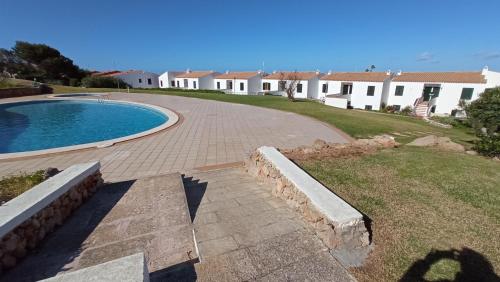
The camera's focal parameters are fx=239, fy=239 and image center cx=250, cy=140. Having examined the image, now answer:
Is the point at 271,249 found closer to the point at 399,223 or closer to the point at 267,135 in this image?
the point at 399,223

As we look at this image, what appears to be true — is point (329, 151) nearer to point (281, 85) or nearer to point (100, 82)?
point (281, 85)

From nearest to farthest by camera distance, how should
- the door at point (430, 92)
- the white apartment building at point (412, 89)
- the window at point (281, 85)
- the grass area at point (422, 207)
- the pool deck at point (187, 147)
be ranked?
1. the grass area at point (422, 207)
2. the pool deck at point (187, 147)
3. the white apartment building at point (412, 89)
4. the door at point (430, 92)
5. the window at point (281, 85)

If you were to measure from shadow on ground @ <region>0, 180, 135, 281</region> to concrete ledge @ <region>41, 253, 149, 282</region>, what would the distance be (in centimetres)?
96

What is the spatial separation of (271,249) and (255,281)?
1.60 ft

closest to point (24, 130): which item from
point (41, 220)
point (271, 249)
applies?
point (41, 220)

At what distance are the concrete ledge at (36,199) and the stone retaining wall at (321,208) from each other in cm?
333

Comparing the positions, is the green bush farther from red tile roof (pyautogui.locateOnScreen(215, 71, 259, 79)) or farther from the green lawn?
the green lawn

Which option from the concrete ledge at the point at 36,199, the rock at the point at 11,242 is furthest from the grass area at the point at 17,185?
the rock at the point at 11,242

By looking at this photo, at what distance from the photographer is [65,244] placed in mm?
2957

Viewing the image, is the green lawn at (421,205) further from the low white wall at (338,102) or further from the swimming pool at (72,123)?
the low white wall at (338,102)

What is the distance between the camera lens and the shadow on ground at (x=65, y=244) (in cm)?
246

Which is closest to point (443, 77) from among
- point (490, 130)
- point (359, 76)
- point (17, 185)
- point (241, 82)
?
point (359, 76)

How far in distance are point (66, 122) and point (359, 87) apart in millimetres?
35668

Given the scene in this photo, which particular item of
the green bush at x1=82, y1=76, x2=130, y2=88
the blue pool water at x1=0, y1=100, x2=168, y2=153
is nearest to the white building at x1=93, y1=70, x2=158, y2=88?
the green bush at x1=82, y1=76, x2=130, y2=88
